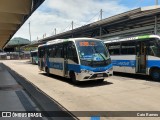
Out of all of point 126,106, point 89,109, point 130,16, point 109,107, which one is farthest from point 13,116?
point 130,16

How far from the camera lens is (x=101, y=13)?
44.4m

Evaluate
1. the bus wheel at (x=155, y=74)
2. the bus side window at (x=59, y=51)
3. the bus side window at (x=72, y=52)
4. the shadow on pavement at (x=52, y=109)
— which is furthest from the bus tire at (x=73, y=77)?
the bus wheel at (x=155, y=74)

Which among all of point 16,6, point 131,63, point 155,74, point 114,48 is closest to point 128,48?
point 131,63

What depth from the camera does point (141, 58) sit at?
16828mm

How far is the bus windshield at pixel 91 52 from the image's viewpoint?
14234mm

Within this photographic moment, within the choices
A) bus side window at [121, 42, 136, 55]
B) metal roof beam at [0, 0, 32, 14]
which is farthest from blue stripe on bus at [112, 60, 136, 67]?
metal roof beam at [0, 0, 32, 14]

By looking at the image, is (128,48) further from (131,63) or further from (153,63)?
(153,63)

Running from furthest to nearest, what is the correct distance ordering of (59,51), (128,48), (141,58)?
1. (128,48)
2. (59,51)
3. (141,58)

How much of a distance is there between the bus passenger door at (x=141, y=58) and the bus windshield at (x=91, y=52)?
9.90ft

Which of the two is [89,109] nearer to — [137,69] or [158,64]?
[158,64]

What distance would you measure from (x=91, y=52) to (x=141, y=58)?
3.95 meters

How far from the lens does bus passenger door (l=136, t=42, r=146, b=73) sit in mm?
16562

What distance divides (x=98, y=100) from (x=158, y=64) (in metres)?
6.68

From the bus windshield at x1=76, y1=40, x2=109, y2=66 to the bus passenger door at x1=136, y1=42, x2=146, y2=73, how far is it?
3017 mm
